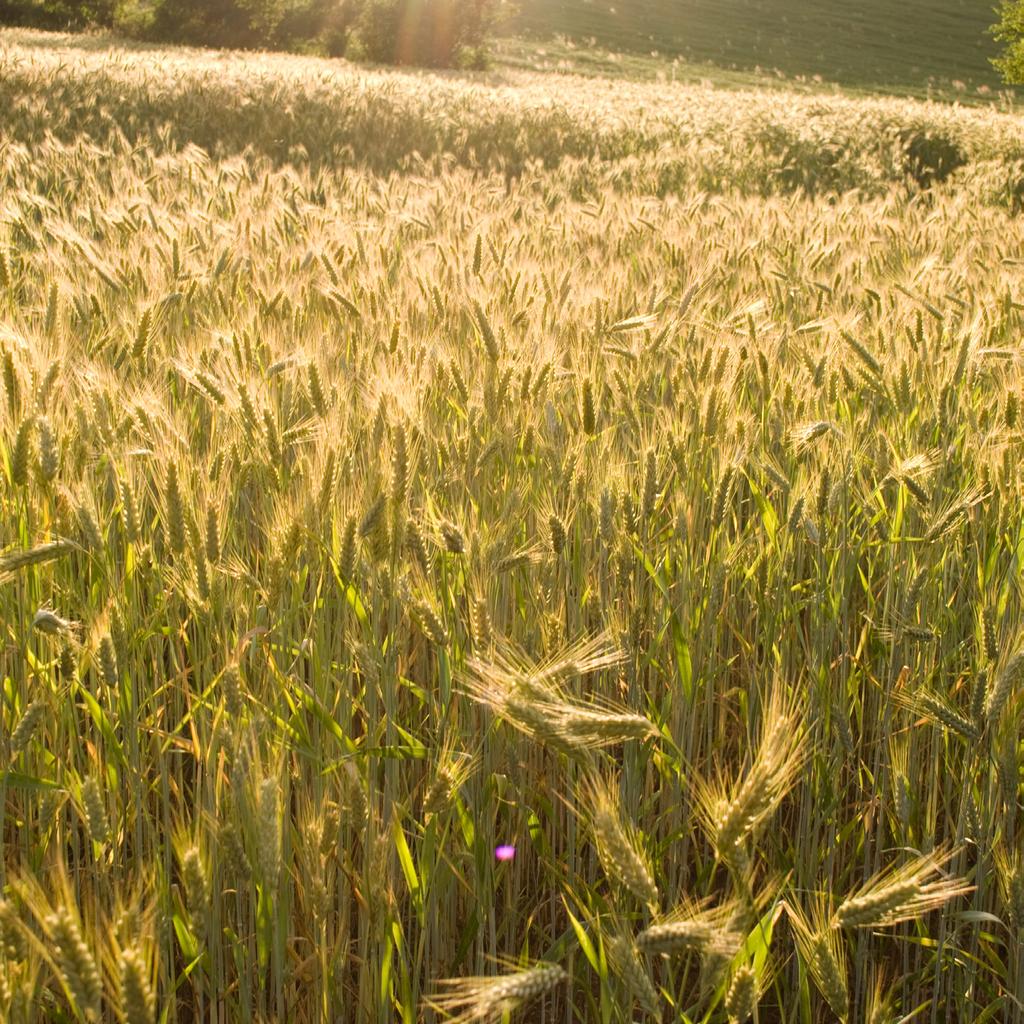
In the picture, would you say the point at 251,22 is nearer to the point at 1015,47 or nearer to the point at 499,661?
the point at 1015,47

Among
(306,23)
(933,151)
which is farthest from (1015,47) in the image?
(306,23)

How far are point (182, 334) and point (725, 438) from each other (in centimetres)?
159

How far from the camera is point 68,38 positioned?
2644 centimetres

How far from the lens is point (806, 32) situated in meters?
45.4

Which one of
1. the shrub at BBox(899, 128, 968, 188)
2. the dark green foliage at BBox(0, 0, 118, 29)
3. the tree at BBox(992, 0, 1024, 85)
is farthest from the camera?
the dark green foliage at BBox(0, 0, 118, 29)

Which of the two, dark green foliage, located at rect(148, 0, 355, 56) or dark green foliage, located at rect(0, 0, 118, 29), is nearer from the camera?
dark green foliage, located at rect(148, 0, 355, 56)

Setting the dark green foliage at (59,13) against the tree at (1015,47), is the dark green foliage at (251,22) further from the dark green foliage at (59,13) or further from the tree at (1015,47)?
the tree at (1015,47)

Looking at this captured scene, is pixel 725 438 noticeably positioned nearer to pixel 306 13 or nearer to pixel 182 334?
pixel 182 334

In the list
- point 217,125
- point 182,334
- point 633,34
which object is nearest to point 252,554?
point 182,334

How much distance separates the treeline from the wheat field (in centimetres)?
3134

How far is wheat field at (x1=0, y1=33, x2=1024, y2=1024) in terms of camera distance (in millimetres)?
1091

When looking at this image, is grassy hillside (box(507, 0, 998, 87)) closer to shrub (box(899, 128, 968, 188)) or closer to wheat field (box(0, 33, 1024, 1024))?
shrub (box(899, 128, 968, 188))

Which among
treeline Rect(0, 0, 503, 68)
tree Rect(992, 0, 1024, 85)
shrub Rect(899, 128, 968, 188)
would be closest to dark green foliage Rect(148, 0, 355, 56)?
treeline Rect(0, 0, 503, 68)

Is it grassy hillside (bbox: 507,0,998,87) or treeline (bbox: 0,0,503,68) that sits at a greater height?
grassy hillside (bbox: 507,0,998,87)
